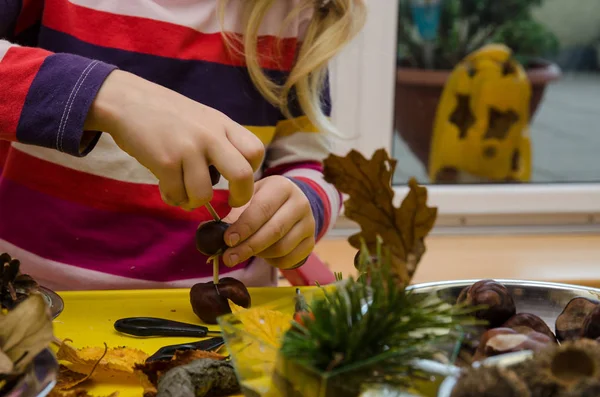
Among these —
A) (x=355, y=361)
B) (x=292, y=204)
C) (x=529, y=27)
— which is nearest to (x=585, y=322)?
(x=355, y=361)

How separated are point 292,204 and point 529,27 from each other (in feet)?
3.35

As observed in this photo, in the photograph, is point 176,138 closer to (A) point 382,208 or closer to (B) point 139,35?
(A) point 382,208

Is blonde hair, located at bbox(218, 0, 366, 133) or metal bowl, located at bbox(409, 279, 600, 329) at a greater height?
blonde hair, located at bbox(218, 0, 366, 133)

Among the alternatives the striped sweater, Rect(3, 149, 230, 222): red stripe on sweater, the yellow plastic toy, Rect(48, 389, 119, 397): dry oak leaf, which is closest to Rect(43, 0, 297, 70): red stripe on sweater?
the striped sweater

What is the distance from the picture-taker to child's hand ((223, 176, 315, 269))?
0.64m

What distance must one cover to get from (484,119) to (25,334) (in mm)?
1245

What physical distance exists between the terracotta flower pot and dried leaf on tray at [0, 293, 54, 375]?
1.12 meters

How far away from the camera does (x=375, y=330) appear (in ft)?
1.22

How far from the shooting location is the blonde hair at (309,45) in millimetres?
849

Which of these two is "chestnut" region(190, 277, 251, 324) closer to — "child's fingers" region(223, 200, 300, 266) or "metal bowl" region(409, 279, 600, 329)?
"child's fingers" region(223, 200, 300, 266)

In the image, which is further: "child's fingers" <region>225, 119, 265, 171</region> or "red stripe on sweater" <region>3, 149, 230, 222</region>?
"red stripe on sweater" <region>3, 149, 230, 222</region>

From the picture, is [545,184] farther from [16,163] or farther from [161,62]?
[16,163]

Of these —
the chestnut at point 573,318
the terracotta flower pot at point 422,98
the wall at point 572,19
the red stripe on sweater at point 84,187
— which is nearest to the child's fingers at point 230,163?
the chestnut at point 573,318

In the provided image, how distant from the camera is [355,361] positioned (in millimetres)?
365
